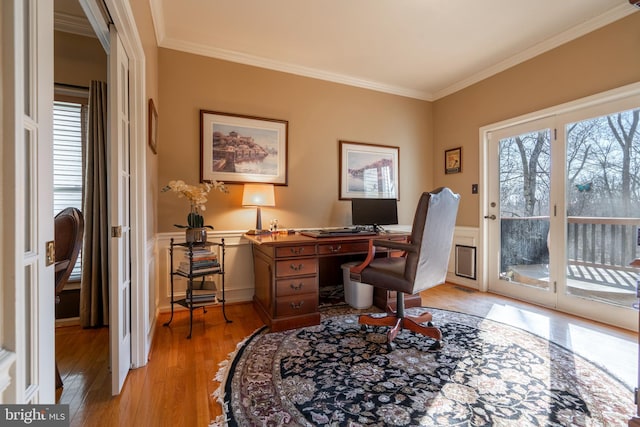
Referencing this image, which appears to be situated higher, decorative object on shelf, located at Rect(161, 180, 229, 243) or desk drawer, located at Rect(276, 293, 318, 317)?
decorative object on shelf, located at Rect(161, 180, 229, 243)

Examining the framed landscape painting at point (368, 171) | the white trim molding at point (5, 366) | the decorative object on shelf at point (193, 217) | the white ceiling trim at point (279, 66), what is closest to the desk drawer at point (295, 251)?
the decorative object on shelf at point (193, 217)

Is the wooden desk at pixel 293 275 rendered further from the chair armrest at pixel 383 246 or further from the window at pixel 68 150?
the window at pixel 68 150

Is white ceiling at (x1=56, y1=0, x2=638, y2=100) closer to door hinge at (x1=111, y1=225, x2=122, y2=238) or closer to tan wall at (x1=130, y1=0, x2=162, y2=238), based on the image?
tan wall at (x1=130, y1=0, x2=162, y2=238)

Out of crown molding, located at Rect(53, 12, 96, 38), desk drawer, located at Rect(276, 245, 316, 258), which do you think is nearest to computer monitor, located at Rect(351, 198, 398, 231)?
desk drawer, located at Rect(276, 245, 316, 258)

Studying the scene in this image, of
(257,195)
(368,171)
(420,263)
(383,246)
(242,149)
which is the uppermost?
(242,149)

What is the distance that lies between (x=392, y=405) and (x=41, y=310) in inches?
57.5

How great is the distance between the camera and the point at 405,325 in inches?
83.3

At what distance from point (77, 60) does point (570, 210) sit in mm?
4706

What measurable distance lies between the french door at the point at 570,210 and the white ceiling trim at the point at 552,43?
672 millimetres

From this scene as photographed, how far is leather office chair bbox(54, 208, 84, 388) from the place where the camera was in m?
1.53

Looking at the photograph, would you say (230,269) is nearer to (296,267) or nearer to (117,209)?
(296,267)

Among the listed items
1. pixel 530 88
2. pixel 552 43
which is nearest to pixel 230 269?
pixel 530 88

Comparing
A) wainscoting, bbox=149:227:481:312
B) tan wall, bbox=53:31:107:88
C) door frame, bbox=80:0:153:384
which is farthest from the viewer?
wainscoting, bbox=149:227:481:312

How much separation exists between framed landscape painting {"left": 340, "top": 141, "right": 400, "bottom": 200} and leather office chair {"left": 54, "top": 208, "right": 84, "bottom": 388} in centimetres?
248
